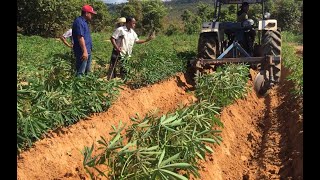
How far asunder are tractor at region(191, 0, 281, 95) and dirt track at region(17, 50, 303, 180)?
21.2 inches

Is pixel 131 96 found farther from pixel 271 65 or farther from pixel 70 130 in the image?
pixel 271 65

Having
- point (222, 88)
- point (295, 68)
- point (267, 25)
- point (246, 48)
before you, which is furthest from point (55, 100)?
point (246, 48)

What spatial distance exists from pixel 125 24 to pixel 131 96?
172cm

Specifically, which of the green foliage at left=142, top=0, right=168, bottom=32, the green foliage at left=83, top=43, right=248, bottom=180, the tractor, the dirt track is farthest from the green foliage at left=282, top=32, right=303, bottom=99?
the green foliage at left=142, top=0, right=168, bottom=32

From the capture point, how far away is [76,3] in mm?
26875

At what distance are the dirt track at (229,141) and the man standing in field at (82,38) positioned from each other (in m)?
0.80

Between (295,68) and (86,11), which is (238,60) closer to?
(295,68)

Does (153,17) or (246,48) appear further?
(153,17)

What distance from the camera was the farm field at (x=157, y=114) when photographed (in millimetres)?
3713

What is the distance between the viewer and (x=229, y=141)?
4945 mm

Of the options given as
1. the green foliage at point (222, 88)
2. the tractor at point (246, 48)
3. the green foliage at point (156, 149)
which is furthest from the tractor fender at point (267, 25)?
the green foliage at point (156, 149)

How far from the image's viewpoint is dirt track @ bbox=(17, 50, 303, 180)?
3.68 metres

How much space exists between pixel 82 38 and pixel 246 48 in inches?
165
